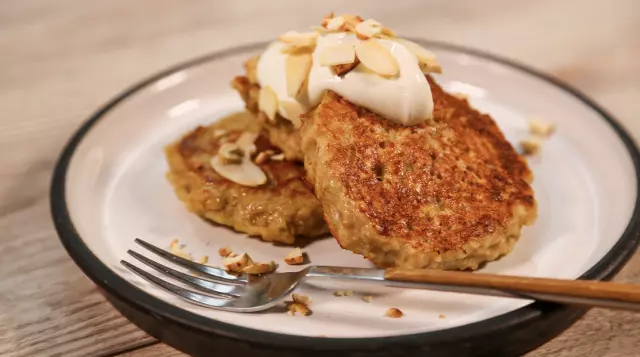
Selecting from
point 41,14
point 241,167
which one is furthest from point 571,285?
point 41,14

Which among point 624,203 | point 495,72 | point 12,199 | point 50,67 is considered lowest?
point 12,199

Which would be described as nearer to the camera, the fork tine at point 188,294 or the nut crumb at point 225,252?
the fork tine at point 188,294

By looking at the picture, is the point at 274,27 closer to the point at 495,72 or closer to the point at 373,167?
the point at 495,72

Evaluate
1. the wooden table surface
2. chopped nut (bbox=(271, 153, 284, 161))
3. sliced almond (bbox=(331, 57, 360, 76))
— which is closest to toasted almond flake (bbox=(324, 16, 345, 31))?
sliced almond (bbox=(331, 57, 360, 76))

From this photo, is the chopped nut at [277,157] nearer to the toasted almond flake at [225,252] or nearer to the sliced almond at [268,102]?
the sliced almond at [268,102]

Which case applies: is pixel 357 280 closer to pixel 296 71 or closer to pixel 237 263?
pixel 237 263

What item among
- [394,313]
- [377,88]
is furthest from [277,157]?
[394,313]

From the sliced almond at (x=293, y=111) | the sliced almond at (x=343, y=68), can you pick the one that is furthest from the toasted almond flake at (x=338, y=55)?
the sliced almond at (x=293, y=111)
